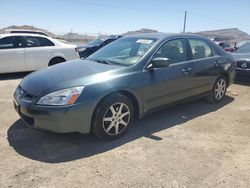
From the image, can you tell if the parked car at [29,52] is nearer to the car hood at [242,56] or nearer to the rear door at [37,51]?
the rear door at [37,51]

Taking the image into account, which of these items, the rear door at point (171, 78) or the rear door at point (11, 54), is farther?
the rear door at point (11, 54)

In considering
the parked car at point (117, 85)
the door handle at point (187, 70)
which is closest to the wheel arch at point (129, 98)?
the parked car at point (117, 85)

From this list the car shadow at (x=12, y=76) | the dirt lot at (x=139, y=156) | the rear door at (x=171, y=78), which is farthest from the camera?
the car shadow at (x=12, y=76)

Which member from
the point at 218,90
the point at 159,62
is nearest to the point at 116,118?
the point at 159,62

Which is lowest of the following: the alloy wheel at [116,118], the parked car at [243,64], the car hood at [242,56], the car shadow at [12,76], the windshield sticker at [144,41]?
the car shadow at [12,76]

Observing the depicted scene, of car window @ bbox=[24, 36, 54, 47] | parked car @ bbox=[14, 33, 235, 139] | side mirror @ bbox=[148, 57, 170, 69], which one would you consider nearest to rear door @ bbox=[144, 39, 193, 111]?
parked car @ bbox=[14, 33, 235, 139]

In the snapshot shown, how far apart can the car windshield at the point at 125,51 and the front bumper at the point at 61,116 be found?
3.80ft

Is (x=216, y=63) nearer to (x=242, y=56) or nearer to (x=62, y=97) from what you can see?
(x=242, y=56)

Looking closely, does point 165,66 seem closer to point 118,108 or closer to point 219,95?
point 118,108

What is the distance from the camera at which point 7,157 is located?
3445 millimetres

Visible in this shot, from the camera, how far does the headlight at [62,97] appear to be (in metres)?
3.49

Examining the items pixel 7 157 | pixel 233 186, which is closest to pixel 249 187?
pixel 233 186

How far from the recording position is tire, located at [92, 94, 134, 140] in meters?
3.72

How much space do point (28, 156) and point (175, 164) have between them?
188 cm
